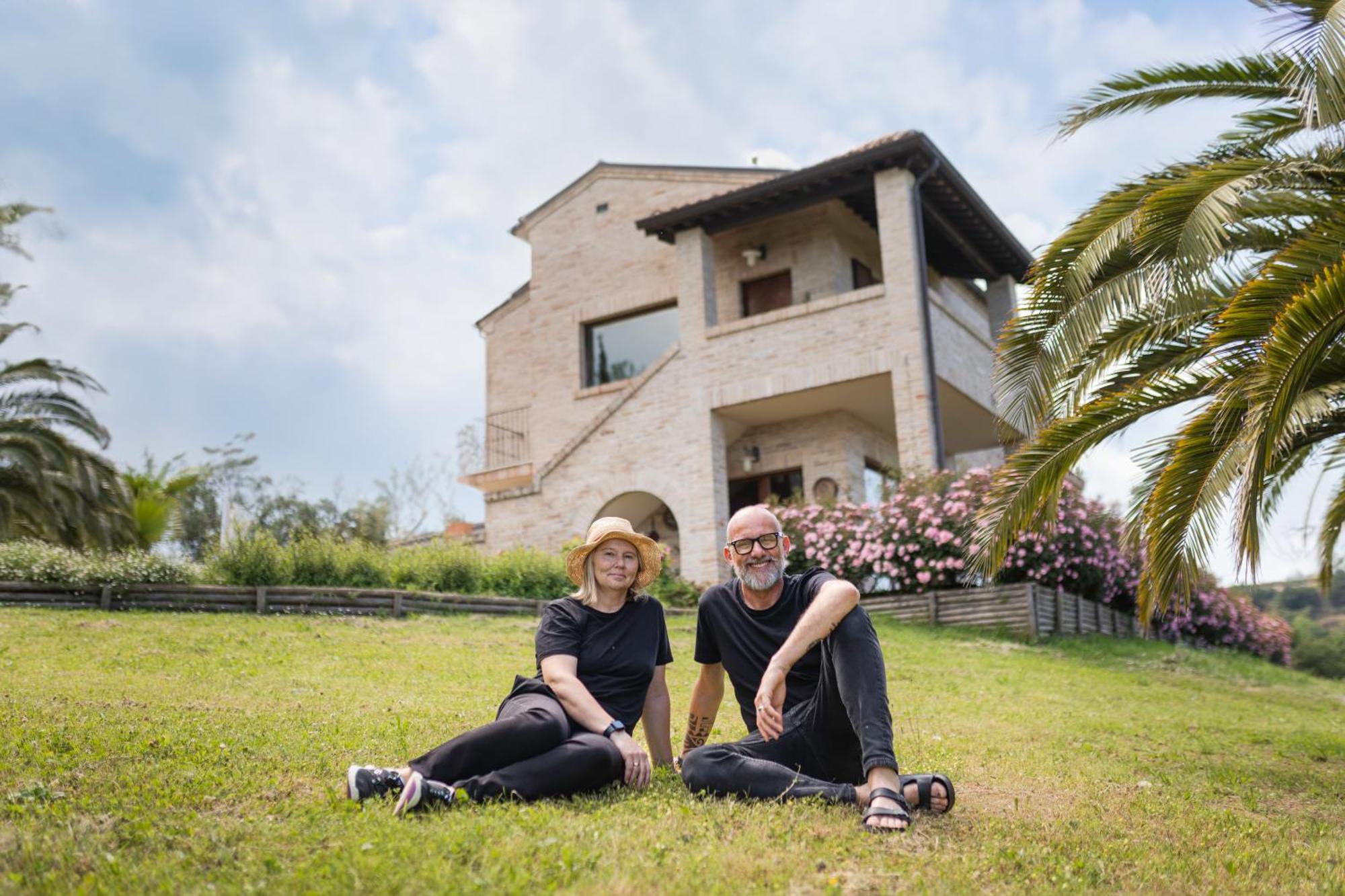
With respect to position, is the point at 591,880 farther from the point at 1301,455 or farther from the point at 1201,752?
the point at 1301,455

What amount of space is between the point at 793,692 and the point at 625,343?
727 inches

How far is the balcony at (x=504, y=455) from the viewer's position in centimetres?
2298

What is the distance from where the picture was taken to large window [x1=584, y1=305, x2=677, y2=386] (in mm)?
22577

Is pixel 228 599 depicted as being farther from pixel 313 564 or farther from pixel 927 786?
pixel 927 786

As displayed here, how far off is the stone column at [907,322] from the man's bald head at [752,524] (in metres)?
12.5

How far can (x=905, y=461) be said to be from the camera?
17.5m

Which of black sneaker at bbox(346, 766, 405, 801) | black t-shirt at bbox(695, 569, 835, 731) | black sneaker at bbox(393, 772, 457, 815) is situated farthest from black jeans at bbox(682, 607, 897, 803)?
black sneaker at bbox(346, 766, 405, 801)

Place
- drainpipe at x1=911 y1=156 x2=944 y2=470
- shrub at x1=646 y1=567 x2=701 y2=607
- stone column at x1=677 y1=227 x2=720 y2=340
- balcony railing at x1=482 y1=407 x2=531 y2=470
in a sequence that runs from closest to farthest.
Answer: shrub at x1=646 y1=567 x2=701 y2=607 → drainpipe at x1=911 y1=156 x2=944 y2=470 → stone column at x1=677 y1=227 x2=720 y2=340 → balcony railing at x1=482 y1=407 x2=531 y2=470

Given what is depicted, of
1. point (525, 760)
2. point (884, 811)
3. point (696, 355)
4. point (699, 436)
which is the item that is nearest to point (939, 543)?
point (699, 436)

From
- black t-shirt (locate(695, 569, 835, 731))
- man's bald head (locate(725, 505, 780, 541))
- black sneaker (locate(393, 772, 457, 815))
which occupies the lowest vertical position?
black sneaker (locate(393, 772, 457, 815))

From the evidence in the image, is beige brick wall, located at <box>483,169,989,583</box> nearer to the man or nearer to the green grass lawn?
the green grass lawn

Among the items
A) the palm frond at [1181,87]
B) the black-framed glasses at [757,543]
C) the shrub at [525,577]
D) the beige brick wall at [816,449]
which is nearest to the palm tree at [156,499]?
the shrub at [525,577]

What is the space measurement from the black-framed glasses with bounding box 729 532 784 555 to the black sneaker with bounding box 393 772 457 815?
1558 millimetres

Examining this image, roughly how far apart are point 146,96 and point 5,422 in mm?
5515
